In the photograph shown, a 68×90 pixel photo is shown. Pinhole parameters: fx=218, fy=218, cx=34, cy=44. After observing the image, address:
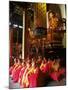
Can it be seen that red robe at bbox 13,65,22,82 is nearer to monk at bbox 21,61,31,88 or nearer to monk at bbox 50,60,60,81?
monk at bbox 21,61,31,88

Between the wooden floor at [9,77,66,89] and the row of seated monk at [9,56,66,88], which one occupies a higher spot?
the row of seated monk at [9,56,66,88]

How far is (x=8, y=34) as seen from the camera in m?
1.25

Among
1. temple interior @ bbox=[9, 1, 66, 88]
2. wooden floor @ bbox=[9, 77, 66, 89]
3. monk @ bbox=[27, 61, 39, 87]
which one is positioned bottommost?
wooden floor @ bbox=[9, 77, 66, 89]

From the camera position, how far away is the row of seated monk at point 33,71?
127 centimetres

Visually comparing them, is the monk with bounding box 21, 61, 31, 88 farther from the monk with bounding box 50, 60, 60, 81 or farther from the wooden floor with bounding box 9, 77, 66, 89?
the monk with bounding box 50, 60, 60, 81

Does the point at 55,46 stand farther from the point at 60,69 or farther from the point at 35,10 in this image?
the point at 35,10

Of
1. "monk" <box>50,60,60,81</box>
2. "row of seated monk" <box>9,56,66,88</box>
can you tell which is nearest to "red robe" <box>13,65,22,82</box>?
"row of seated monk" <box>9,56,66,88</box>

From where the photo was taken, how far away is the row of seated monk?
49.9 inches

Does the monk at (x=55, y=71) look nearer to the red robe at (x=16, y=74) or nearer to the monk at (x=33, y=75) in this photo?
the monk at (x=33, y=75)

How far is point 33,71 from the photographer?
1.28 metres

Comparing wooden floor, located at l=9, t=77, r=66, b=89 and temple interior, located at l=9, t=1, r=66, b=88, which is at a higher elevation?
temple interior, located at l=9, t=1, r=66, b=88

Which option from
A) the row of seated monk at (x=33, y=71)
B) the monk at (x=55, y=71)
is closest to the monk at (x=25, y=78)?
the row of seated monk at (x=33, y=71)

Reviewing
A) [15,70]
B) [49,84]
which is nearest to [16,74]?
[15,70]

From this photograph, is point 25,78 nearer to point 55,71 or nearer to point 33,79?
point 33,79
